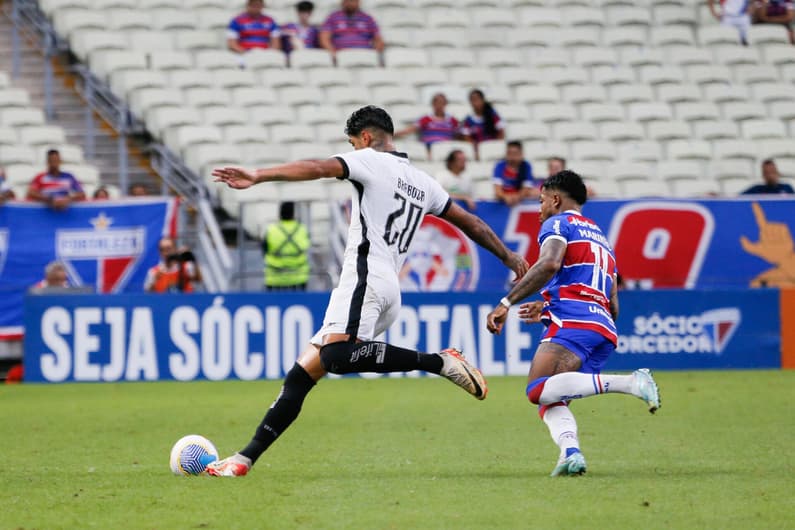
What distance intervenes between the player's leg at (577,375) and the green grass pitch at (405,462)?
1.59ft

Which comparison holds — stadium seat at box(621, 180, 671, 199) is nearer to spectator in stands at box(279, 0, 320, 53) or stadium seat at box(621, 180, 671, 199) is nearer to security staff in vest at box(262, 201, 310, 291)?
security staff in vest at box(262, 201, 310, 291)

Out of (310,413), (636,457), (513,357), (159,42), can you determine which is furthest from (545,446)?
(159,42)

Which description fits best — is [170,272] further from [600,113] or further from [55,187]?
[600,113]

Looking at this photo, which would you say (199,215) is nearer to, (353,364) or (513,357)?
(513,357)

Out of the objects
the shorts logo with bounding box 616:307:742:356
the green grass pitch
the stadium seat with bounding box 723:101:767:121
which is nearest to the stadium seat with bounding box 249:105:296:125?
the green grass pitch

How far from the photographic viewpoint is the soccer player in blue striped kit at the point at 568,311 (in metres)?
8.12

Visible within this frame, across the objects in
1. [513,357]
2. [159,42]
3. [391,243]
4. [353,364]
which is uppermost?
[159,42]

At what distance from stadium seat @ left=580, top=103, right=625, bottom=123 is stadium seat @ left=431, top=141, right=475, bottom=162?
283 centimetres

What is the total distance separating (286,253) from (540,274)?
931 centimetres

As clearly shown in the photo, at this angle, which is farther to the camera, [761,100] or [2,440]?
[761,100]

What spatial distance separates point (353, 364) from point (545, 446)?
2461mm

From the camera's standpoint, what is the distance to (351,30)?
72.3ft

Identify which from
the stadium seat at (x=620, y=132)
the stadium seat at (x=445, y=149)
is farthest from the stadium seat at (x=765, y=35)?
the stadium seat at (x=445, y=149)

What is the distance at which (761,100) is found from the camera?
75.9 ft
